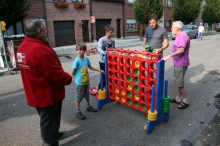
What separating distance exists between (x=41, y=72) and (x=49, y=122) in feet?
2.41

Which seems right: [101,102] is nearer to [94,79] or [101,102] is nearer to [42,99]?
[42,99]

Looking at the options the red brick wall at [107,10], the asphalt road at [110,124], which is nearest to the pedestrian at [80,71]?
the asphalt road at [110,124]

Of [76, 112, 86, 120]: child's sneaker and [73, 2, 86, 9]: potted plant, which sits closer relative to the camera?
[76, 112, 86, 120]: child's sneaker

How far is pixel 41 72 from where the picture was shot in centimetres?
234

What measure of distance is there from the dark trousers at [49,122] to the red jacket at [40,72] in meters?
0.13

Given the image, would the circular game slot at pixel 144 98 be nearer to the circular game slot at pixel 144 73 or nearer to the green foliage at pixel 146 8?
the circular game slot at pixel 144 73

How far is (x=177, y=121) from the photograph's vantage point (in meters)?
3.71

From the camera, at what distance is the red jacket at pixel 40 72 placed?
2.25 m

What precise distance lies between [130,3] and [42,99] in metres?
25.1

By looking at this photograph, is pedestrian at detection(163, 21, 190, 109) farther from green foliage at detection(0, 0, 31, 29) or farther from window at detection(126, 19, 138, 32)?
window at detection(126, 19, 138, 32)

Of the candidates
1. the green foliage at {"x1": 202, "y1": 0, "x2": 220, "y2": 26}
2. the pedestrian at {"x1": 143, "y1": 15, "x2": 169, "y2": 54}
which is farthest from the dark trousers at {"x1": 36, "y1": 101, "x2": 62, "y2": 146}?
the green foliage at {"x1": 202, "y1": 0, "x2": 220, "y2": 26}

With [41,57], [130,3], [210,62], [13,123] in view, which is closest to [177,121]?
[41,57]

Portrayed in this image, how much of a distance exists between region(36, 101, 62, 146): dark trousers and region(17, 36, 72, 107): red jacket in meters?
0.13

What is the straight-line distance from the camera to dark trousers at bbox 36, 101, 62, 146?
2.59 meters
